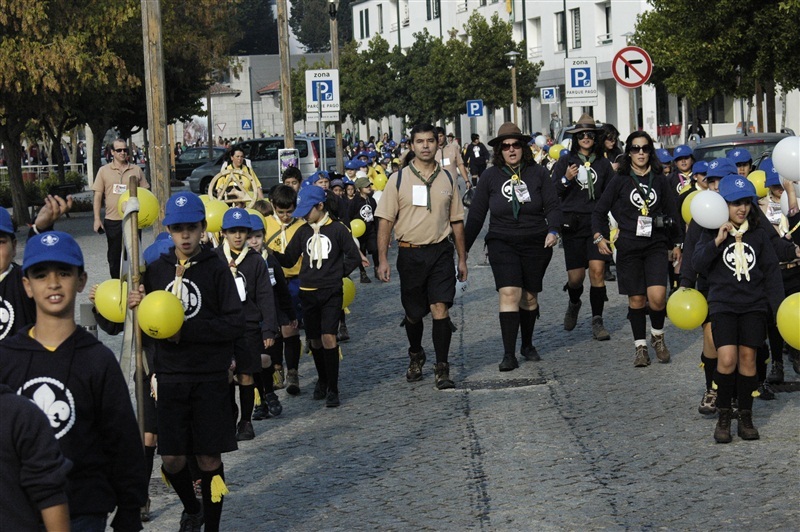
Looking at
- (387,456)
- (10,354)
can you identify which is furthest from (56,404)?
(387,456)

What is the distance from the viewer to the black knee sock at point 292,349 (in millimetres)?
10837

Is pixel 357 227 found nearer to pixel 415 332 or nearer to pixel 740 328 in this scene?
pixel 415 332

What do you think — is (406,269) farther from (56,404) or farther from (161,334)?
(56,404)

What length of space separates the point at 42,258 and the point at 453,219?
679 centimetres

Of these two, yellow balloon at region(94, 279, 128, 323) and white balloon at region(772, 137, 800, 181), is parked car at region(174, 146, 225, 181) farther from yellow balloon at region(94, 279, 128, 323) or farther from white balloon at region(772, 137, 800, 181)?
yellow balloon at region(94, 279, 128, 323)

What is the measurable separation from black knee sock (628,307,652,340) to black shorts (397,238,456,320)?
1.68 meters

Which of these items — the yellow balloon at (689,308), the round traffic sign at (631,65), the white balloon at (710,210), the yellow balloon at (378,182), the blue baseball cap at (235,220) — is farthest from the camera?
the yellow balloon at (378,182)

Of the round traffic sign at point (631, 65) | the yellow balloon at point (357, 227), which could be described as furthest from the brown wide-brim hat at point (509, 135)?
the round traffic sign at point (631, 65)

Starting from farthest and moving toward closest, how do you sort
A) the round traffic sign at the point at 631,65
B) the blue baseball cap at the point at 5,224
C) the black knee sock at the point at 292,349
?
1. the round traffic sign at the point at 631,65
2. the black knee sock at the point at 292,349
3. the blue baseball cap at the point at 5,224

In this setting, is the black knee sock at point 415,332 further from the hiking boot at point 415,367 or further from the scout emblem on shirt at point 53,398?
the scout emblem on shirt at point 53,398

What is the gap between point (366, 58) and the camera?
80500 millimetres

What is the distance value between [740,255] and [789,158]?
0.68m

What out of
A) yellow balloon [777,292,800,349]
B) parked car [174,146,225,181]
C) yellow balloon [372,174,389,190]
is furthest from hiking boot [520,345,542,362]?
parked car [174,146,225,181]

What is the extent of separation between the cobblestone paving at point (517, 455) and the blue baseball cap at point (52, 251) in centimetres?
301
